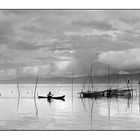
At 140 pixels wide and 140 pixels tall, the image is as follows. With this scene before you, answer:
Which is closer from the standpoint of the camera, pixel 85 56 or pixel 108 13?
pixel 108 13

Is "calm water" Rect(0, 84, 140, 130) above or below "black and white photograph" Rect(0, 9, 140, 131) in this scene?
below

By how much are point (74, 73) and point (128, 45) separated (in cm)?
161

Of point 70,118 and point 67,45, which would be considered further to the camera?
point 70,118

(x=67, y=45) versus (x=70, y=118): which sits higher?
(x=67, y=45)

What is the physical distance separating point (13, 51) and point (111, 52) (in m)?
2.55

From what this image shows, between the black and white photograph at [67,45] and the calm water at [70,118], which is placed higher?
the black and white photograph at [67,45]
